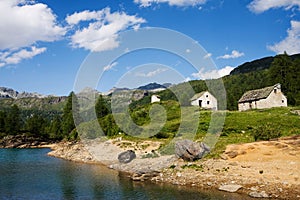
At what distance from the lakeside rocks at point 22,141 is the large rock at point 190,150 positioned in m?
75.6

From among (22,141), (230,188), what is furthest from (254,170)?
(22,141)

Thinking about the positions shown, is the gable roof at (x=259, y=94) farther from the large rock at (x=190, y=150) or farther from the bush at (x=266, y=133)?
the large rock at (x=190, y=150)

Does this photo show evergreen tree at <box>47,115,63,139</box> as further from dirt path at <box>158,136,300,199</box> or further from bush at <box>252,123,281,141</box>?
dirt path at <box>158,136,300,199</box>

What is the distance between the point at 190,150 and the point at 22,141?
84526 mm

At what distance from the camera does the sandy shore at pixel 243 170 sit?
27.1m

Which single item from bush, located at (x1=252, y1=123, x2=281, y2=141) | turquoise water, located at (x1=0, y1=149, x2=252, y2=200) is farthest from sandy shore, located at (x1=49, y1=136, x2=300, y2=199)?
bush, located at (x1=252, y1=123, x2=281, y2=141)

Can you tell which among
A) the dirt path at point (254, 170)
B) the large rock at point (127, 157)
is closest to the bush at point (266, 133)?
the dirt path at point (254, 170)

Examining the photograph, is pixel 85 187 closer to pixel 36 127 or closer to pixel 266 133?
pixel 266 133

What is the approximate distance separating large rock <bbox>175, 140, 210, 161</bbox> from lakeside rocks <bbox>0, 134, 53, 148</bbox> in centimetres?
7563

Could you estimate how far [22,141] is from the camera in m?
106

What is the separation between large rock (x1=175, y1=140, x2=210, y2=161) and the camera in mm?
36156

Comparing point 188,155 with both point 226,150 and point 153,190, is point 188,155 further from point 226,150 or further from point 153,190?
point 153,190

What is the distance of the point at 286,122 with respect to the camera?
47031 millimetres

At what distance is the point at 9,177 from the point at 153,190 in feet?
65.2
